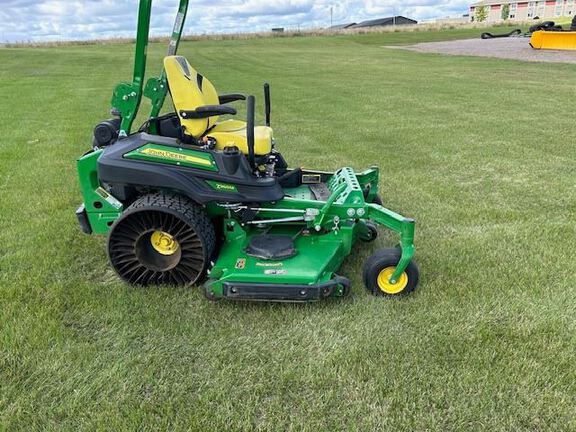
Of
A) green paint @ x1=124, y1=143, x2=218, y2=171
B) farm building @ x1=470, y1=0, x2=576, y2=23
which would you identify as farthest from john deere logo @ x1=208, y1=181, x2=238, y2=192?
farm building @ x1=470, y1=0, x2=576, y2=23

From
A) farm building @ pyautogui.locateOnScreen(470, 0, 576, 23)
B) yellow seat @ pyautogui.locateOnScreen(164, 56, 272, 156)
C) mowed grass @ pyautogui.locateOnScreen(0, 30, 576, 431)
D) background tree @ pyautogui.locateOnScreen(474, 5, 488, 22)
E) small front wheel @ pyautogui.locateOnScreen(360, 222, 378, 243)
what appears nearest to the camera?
mowed grass @ pyautogui.locateOnScreen(0, 30, 576, 431)

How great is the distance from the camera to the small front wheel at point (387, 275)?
349cm

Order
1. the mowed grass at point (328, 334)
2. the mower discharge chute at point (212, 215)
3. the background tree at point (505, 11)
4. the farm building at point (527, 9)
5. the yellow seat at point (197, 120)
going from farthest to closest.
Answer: the background tree at point (505, 11) → the farm building at point (527, 9) → the yellow seat at point (197, 120) → the mower discharge chute at point (212, 215) → the mowed grass at point (328, 334)

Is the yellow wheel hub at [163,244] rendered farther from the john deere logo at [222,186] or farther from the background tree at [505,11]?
the background tree at [505,11]

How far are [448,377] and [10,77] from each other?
20.5 meters

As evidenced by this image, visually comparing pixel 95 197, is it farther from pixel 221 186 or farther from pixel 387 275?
pixel 387 275

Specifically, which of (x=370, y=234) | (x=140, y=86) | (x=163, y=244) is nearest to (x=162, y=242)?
(x=163, y=244)

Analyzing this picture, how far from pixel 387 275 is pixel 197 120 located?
1.77 m

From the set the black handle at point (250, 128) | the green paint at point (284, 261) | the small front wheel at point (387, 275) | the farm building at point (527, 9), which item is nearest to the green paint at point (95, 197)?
the green paint at point (284, 261)

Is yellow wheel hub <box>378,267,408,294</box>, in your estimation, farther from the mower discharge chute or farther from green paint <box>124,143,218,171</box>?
green paint <box>124,143,218,171</box>

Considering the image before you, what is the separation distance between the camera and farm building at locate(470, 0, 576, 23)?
81500mm

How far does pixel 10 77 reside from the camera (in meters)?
19.0

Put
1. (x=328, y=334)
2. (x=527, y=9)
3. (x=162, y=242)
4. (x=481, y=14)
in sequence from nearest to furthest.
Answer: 1. (x=328, y=334)
2. (x=162, y=242)
3. (x=527, y=9)
4. (x=481, y=14)

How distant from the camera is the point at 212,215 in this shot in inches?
152
